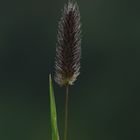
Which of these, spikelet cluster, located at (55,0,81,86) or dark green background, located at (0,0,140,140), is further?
dark green background, located at (0,0,140,140)

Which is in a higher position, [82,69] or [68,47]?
[68,47]

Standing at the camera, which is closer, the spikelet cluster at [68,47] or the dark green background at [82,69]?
→ the spikelet cluster at [68,47]

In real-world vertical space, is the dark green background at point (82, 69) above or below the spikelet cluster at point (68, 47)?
below

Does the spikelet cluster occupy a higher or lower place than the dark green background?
higher

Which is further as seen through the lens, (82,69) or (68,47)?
(82,69)

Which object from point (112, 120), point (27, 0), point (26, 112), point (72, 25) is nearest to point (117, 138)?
point (112, 120)
